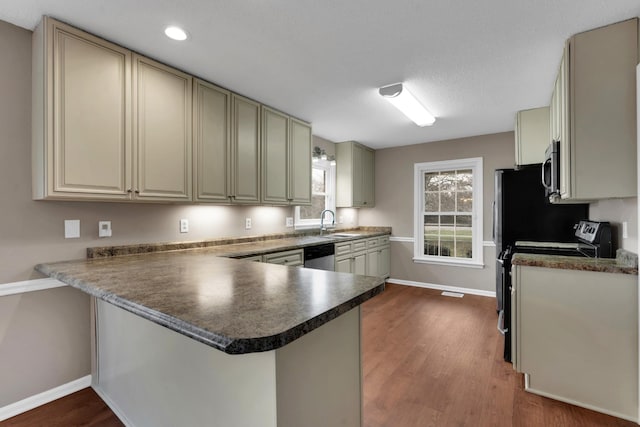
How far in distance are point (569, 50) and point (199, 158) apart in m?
2.71

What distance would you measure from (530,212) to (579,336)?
1.36m

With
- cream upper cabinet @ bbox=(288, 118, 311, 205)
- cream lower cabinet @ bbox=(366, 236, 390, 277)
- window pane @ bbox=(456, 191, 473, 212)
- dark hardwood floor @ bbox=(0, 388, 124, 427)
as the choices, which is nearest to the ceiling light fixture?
cream upper cabinet @ bbox=(288, 118, 311, 205)

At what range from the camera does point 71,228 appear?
207cm

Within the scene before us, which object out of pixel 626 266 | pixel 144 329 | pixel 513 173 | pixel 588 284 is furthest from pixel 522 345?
pixel 144 329

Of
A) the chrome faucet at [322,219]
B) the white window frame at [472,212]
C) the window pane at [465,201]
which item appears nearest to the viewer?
the chrome faucet at [322,219]

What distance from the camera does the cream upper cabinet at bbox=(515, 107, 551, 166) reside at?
10.5 feet

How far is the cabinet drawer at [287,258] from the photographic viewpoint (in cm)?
282

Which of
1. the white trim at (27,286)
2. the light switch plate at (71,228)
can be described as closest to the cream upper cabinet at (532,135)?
the light switch plate at (71,228)

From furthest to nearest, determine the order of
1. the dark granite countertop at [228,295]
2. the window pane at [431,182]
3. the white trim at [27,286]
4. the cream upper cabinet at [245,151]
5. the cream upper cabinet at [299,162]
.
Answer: the window pane at [431,182]
the cream upper cabinet at [299,162]
the cream upper cabinet at [245,151]
the white trim at [27,286]
the dark granite countertop at [228,295]

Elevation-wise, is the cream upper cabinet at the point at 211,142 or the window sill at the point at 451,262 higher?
the cream upper cabinet at the point at 211,142

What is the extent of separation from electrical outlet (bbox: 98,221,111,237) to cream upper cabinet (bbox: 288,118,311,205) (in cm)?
179

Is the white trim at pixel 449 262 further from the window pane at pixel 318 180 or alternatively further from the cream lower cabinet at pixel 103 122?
the cream lower cabinet at pixel 103 122

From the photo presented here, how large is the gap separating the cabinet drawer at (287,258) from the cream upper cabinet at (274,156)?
610 mm

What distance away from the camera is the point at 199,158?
255 cm
